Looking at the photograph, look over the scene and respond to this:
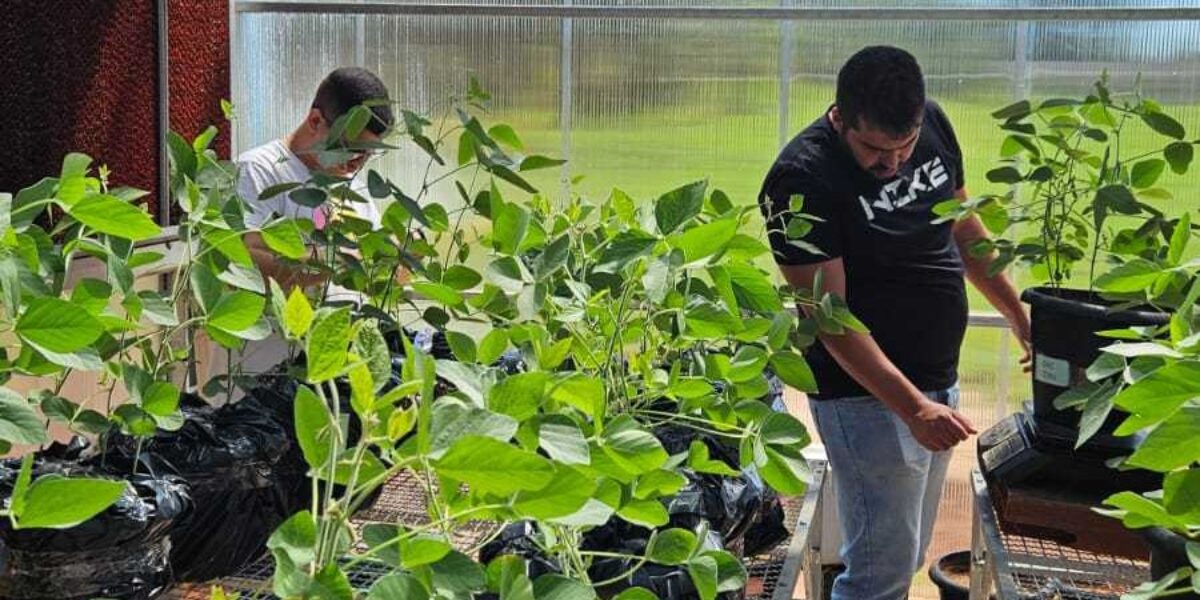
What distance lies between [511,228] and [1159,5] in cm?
276

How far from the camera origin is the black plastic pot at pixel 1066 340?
1802 millimetres

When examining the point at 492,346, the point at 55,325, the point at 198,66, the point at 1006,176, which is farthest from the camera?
the point at 198,66

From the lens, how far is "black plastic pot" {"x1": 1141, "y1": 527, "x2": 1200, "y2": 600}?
1.25 meters

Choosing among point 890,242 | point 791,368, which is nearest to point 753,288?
point 791,368

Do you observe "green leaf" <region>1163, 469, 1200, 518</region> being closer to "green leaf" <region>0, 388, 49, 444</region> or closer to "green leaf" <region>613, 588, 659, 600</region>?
"green leaf" <region>613, 588, 659, 600</region>

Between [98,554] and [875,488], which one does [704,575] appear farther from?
[875,488]

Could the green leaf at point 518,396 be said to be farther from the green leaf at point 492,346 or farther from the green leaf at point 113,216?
the green leaf at point 113,216

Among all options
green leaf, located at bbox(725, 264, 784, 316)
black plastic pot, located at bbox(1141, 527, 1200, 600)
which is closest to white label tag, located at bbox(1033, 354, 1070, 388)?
black plastic pot, located at bbox(1141, 527, 1200, 600)

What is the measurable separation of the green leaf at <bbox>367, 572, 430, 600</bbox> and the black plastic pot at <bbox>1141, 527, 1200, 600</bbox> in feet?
2.81

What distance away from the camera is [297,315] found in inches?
29.5

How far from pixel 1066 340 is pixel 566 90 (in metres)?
2.17

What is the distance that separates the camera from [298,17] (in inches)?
155

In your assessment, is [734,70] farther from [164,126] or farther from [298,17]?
[164,126]

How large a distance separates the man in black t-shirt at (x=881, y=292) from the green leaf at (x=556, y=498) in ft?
6.01
